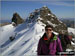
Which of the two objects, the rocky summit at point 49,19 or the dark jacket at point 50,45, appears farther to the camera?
the rocky summit at point 49,19

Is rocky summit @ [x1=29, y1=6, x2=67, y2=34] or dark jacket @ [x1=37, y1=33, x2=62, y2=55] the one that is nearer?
dark jacket @ [x1=37, y1=33, x2=62, y2=55]

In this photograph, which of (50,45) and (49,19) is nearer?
(50,45)

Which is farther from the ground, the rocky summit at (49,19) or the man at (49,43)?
the man at (49,43)

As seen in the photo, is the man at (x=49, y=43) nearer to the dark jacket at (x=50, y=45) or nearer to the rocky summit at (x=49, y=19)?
the dark jacket at (x=50, y=45)

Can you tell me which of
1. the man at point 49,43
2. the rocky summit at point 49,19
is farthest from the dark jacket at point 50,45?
the rocky summit at point 49,19

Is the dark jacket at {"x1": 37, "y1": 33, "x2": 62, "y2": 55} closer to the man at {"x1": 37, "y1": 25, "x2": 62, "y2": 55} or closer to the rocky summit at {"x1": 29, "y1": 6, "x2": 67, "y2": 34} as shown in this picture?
the man at {"x1": 37, "y1": 25, "x2": 62, "y2": 55}

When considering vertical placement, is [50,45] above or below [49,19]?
above

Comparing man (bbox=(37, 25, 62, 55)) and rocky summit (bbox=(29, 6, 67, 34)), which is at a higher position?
man (bbox=(37, 25, 62, 55))

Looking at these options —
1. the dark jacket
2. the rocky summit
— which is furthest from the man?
the rocky summit

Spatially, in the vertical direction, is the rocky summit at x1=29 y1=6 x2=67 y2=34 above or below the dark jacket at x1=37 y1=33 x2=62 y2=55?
below

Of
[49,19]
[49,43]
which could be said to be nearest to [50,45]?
[49,43]

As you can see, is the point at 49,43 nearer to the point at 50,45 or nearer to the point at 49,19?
the point at 50,45

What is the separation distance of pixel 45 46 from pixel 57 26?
23065mm

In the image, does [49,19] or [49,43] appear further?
[49,19]
